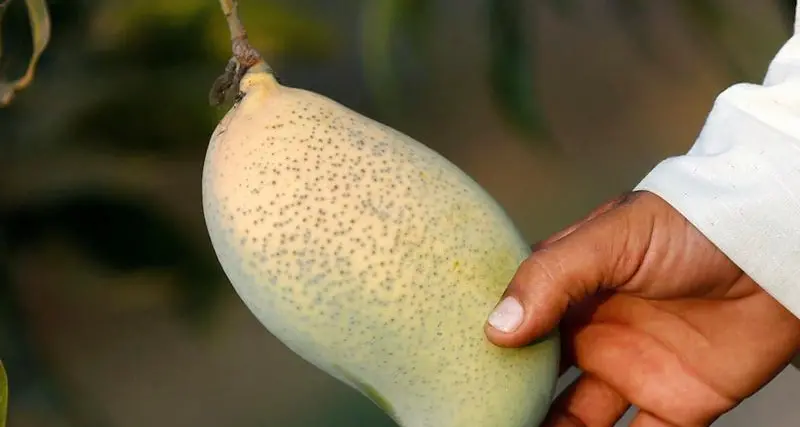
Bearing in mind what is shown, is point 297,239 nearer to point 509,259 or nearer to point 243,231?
point 243,231

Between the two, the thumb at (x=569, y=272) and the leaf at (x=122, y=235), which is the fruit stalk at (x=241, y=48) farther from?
the leaf at (x=122, y=235)

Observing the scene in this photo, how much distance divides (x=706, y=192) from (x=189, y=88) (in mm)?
521

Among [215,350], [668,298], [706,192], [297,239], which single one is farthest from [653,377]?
[215,350]

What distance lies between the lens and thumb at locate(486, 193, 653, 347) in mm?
459

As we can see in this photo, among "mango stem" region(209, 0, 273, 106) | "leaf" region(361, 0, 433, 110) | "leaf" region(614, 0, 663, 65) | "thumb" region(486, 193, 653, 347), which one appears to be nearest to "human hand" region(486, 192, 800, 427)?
"thumb" region(486, 193, 653, 347)

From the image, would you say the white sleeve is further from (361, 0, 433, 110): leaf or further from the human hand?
(361, 0, 433, 110): leaf

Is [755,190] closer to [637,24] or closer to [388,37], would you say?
[388,37]

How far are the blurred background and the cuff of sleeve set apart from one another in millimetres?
397

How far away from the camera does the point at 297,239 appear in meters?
0.45

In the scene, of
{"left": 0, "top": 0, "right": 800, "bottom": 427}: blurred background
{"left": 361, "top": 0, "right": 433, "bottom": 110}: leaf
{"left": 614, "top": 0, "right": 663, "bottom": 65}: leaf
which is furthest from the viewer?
{"left": 614, "top": 0, "right": 663, "bottom": 65}: leaf

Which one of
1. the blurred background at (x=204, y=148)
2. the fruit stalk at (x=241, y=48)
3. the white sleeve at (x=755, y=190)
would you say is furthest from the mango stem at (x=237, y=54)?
the white sleeve at (x=755, y=190)

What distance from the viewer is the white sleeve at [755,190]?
506 millimetres

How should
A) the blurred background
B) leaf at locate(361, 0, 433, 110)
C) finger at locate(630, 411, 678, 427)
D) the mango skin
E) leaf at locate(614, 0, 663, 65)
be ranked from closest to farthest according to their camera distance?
the mango skin, finger at locate(630, 411, 678, 427), the blurred background, leaf at locate(361, 0, 433, 110), leaf at locate(614, 0, 663, 65)

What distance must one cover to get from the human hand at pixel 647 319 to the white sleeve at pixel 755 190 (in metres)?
0.02
